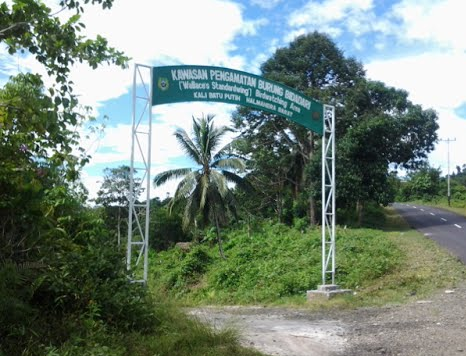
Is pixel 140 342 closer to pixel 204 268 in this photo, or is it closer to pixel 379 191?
pixel 204 268

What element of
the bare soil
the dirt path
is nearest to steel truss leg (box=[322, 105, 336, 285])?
the bare soil

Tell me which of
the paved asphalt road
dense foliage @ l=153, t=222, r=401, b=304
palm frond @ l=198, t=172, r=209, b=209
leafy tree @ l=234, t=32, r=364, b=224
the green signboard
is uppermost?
leafy tree @ l=234, t=32, r=364, b=224

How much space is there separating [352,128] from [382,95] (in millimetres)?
3267

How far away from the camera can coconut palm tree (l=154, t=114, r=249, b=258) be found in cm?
2373

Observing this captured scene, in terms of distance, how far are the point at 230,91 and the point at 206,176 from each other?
13427mm

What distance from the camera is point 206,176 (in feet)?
80.6

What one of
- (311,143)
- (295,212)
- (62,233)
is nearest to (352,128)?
(311,143)

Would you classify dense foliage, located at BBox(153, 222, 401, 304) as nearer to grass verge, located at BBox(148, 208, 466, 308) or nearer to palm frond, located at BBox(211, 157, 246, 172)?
grass verge, located at BBox(148, 208, 466, 308)

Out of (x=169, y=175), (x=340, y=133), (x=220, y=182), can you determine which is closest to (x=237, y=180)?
(x=220, y=182)

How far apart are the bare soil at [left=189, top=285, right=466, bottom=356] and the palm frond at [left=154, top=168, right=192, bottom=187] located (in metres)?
13.8

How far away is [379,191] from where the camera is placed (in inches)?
1106

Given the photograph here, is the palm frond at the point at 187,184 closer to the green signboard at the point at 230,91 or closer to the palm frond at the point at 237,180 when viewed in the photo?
the palm frond at the point at 237,180

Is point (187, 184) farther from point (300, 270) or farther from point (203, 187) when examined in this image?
point (300, 270)

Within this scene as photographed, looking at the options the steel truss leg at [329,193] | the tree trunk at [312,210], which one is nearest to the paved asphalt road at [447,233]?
the steel truss leg at [329,193]
